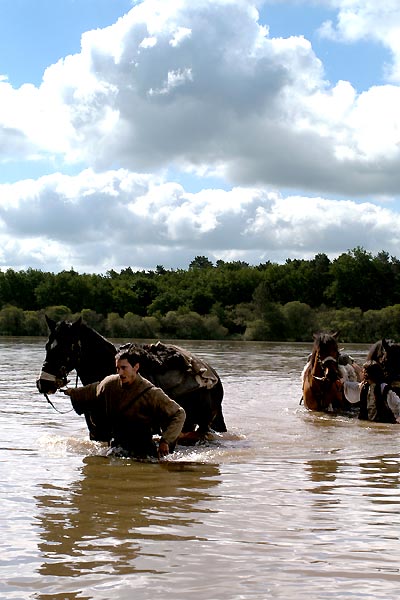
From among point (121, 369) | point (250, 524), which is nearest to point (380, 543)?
point (250, 524)

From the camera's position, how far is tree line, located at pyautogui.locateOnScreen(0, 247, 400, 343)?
88.7 metres

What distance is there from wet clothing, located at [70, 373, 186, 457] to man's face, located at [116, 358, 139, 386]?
104 millimetres

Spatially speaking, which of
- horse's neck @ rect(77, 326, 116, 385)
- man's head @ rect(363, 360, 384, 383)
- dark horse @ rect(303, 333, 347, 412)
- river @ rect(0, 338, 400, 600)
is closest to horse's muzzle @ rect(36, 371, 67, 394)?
horse's neck @ rect(77, 326, 116, 385)

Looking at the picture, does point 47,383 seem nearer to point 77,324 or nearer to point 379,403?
point 77,324

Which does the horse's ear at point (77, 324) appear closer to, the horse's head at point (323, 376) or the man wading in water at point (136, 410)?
the man wading in water at point (136, 410)

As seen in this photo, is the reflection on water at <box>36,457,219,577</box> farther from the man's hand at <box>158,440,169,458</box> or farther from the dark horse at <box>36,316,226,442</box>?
Answer: the dark horse at <box>36,316,226,442</box>

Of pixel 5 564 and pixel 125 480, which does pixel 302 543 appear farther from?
pixel 125 480

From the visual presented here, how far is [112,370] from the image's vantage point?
370 inches

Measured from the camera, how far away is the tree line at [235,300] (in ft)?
291

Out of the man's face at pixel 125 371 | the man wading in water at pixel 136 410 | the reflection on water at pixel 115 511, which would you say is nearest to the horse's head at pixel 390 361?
the reflection on water at pixel 115 511

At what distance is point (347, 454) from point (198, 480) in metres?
2.63

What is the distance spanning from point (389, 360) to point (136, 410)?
585 centimetres

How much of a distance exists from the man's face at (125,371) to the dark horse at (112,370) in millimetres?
520

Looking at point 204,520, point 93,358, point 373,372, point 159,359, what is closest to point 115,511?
point 204,520
